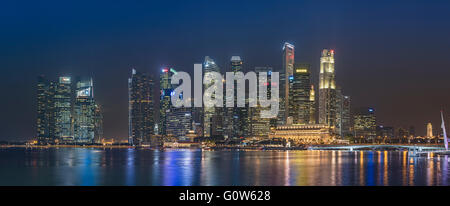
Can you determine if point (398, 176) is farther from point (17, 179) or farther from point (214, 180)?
point (17, 179)

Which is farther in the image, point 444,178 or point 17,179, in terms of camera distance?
point 17,179

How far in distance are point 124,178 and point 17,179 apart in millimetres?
12976

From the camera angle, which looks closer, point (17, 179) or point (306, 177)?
point (306, 177)
